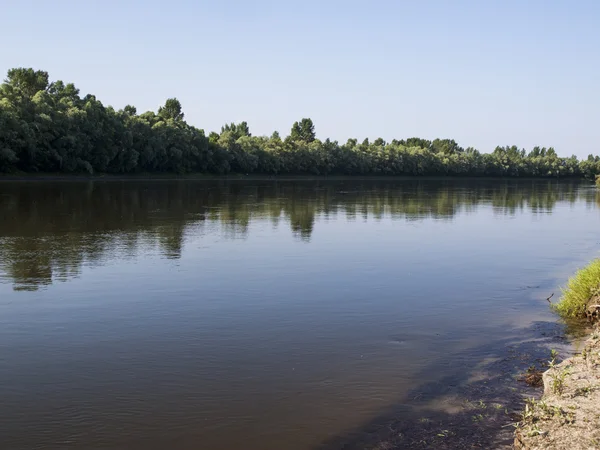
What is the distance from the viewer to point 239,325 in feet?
51.3

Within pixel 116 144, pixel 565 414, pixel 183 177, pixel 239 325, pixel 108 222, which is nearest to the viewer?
pixel 565 414

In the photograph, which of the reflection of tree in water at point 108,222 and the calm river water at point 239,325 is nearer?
the calm river water at point 239,325

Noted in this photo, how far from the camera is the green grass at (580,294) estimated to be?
16656mm

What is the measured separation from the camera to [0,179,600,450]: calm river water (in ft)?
33.9

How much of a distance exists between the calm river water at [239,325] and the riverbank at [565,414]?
211 cm

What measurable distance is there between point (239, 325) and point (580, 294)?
897 cm

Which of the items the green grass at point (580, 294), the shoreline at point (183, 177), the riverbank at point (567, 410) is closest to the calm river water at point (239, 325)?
the green grass at point (580, 294)

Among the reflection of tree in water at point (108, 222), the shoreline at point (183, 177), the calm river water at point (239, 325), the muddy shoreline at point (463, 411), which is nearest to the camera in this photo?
the muddy shoreline at point (463, 411)

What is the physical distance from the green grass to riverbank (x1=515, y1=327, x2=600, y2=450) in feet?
17.7

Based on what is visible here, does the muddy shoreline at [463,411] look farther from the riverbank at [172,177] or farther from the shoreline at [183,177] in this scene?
the riverbank at [172,177]

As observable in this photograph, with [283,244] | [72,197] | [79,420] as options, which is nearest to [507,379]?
[79,420]

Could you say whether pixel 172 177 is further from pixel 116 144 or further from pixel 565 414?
pixel 565 414

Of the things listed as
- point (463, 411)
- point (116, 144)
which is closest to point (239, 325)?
point (463, 411)

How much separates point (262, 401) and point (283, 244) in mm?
19808
